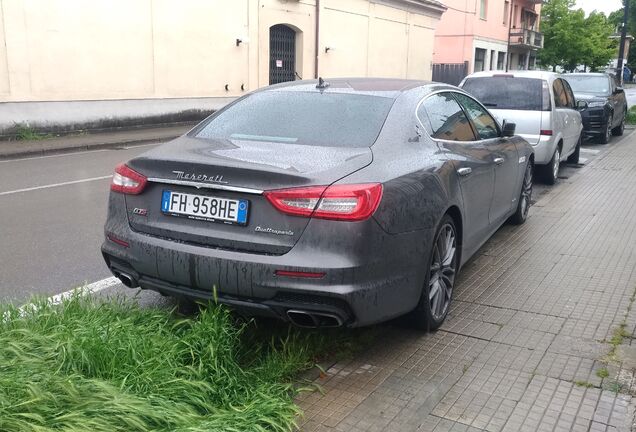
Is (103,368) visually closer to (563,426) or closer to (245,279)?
(245,279)

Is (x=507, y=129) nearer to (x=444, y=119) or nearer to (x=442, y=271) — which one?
(x=444, y=119)

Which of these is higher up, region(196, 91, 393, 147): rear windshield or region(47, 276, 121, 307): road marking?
region(196, 91, 393, 147): rear windshield

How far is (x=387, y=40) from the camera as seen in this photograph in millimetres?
28953

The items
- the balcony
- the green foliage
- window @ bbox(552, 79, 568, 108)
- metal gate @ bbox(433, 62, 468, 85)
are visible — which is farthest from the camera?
the green foliage

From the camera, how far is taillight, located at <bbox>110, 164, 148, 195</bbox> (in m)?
3.73

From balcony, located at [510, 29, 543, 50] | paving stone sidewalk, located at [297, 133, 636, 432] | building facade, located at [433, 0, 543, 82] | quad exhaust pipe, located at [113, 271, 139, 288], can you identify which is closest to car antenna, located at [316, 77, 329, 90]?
paving stone sidewalk, located at [297, 133, 636, 432]

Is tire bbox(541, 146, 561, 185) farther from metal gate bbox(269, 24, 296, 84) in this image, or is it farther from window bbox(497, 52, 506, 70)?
window bbox(497, 52, 506, 70)

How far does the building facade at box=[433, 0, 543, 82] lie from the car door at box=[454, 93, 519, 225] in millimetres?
34567

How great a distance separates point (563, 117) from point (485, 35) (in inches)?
1408

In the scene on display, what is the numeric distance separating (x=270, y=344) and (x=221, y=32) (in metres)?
17.6

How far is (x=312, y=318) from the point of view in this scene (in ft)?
11.1

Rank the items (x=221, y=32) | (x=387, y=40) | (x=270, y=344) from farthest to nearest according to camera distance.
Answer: (x=387, y=40) → (x=221, y=32) → (x=270, y=344)

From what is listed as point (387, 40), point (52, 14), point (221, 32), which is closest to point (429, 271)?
point (52, 14)

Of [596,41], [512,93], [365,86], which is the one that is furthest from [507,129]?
[596,41]
